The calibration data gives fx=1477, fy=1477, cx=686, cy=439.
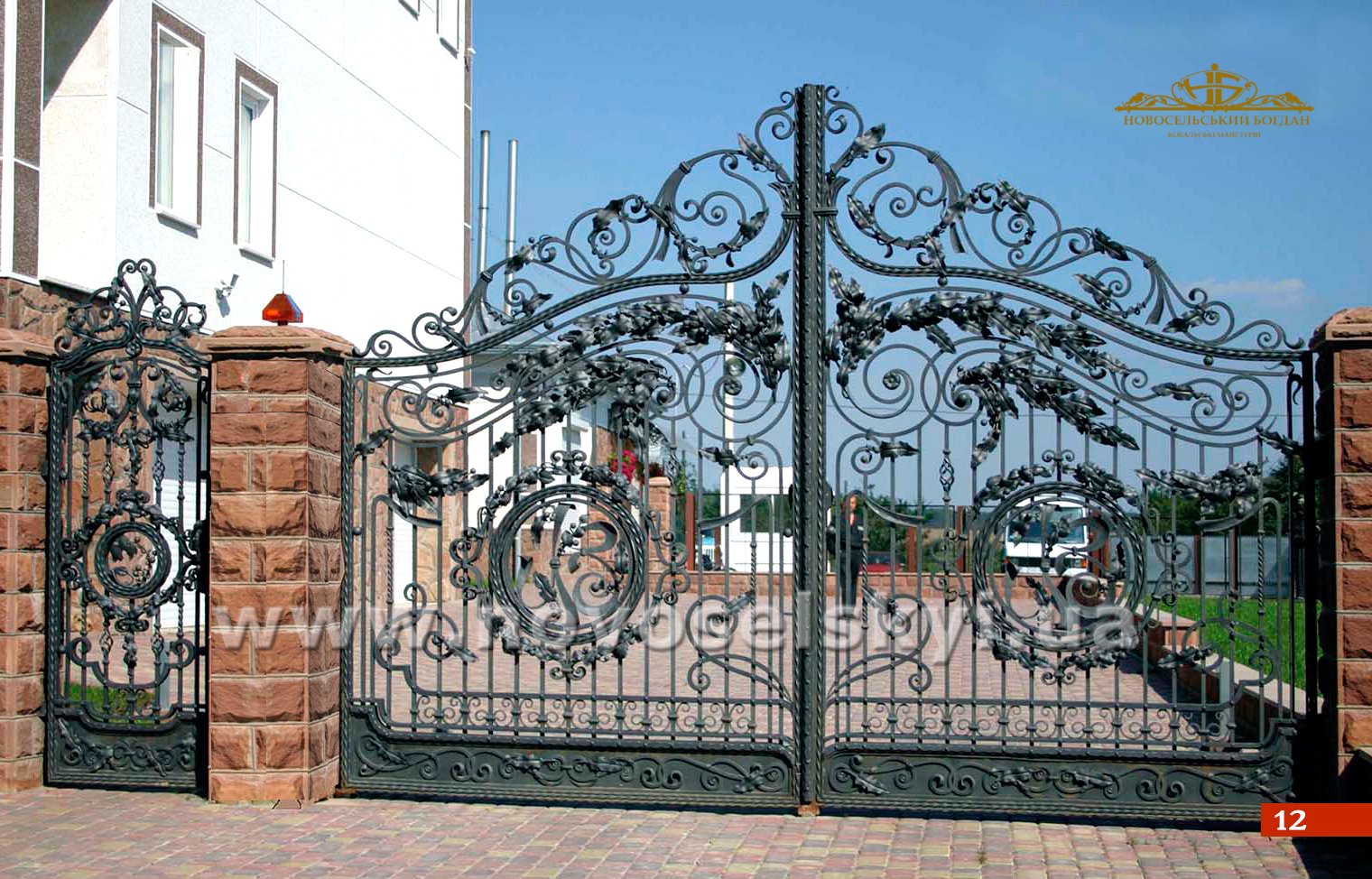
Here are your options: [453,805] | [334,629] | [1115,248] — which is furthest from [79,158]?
[1115,248]

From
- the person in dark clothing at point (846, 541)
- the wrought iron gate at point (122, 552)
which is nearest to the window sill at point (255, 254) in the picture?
the wrought iron gate at point (122, 552)

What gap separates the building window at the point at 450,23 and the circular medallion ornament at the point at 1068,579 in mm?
15641

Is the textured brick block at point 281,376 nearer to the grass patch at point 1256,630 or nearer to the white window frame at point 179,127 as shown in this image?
the grass patch at point 1256,630

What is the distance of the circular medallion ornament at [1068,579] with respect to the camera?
741 cm

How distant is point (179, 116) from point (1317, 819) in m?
11.8

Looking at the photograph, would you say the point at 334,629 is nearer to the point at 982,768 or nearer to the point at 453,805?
the point at 453,805

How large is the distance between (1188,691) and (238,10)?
1148 centimetres

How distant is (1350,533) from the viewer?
7.03m

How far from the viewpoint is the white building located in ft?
41.7

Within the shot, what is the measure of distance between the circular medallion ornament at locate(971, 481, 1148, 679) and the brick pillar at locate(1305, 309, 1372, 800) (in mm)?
933

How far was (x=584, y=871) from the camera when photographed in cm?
649

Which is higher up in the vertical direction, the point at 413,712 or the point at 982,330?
the point at 982,330

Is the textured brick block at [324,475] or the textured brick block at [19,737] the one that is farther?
the textured brick block at [19,737]

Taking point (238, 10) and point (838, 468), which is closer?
point (838, 468)
